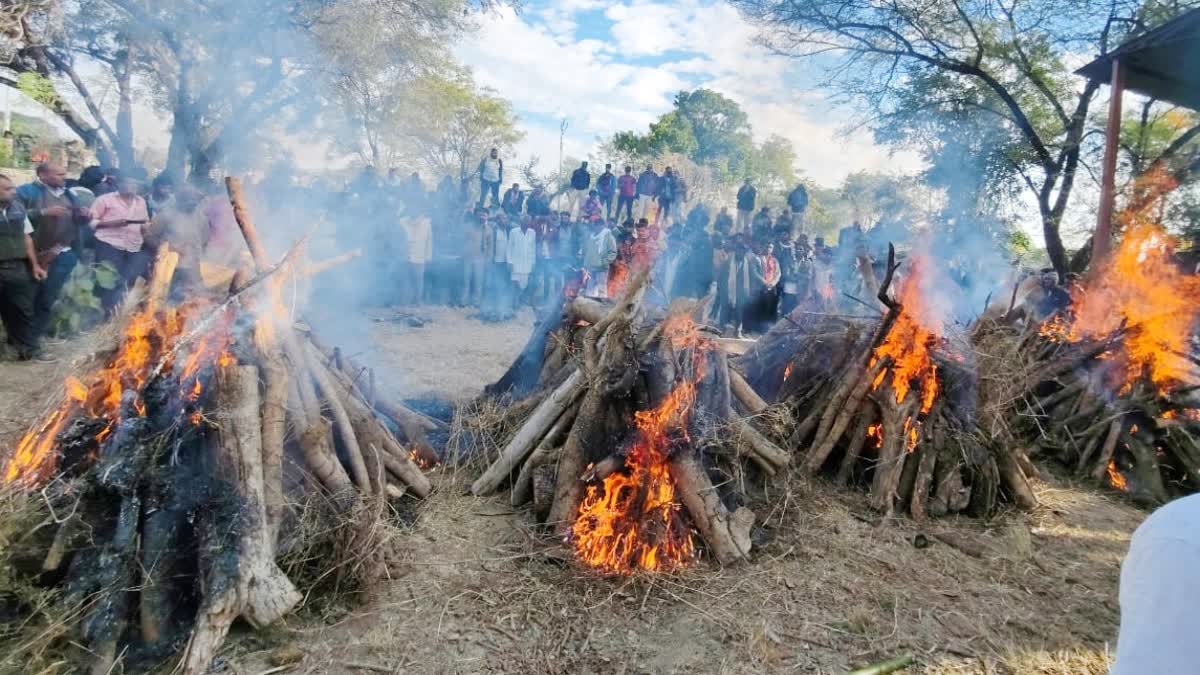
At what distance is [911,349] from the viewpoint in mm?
4871

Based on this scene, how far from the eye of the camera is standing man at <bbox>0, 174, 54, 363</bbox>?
263 inches

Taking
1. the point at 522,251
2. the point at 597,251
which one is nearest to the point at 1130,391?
the point at 597,251

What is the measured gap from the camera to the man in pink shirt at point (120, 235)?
742cm

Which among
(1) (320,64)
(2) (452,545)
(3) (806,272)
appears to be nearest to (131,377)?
(2) (452,545)

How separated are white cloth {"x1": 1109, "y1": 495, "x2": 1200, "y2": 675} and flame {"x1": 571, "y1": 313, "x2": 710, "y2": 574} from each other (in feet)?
8.91

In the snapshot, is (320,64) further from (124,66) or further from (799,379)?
(799,379)

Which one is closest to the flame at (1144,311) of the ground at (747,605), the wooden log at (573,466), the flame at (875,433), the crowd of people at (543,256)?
the ground at (747,605)

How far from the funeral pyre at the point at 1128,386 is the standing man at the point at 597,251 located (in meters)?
7.17

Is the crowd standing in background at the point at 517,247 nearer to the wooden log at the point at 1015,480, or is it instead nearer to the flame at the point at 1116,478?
the flame at the point at 1116,478

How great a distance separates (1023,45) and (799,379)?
12.1 meters

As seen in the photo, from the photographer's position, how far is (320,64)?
14633mm

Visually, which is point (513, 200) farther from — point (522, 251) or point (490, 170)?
point (522, 251)

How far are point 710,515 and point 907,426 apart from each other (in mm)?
2078

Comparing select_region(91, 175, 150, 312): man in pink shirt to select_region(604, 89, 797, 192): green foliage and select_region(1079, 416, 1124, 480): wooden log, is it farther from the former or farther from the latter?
select_region(604, 89, 797, 192): green foliage
